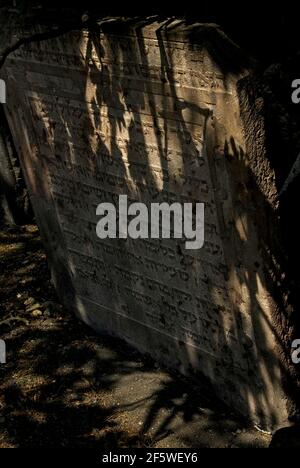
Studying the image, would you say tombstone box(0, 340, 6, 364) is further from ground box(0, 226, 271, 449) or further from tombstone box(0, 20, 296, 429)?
tombstone box(0, 20, 296, 429)

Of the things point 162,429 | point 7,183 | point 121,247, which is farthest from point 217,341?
point 7,183

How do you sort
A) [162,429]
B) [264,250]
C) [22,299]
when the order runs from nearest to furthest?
[264,250], [162,429], [22,299]

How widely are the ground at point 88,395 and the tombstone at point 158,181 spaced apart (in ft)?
0.57

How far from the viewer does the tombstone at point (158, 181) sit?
5.49 metres

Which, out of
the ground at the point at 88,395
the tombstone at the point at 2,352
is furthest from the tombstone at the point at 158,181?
the tombstone at the point at 2,352

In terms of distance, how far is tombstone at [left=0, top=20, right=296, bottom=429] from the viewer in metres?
5.49

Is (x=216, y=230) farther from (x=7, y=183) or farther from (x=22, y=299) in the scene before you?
(x=7, y=183)

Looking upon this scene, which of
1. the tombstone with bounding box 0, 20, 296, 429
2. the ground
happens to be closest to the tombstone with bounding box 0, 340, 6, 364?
the ground

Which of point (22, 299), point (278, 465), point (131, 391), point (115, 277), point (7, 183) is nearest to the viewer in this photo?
point (278, 465)

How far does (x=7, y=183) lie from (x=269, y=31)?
4766 mm

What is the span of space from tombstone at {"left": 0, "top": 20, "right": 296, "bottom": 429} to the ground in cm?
17

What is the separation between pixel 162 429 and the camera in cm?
620

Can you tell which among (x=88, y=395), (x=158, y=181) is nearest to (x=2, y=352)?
(x=88, y=395)

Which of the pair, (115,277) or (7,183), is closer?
(115,277)
